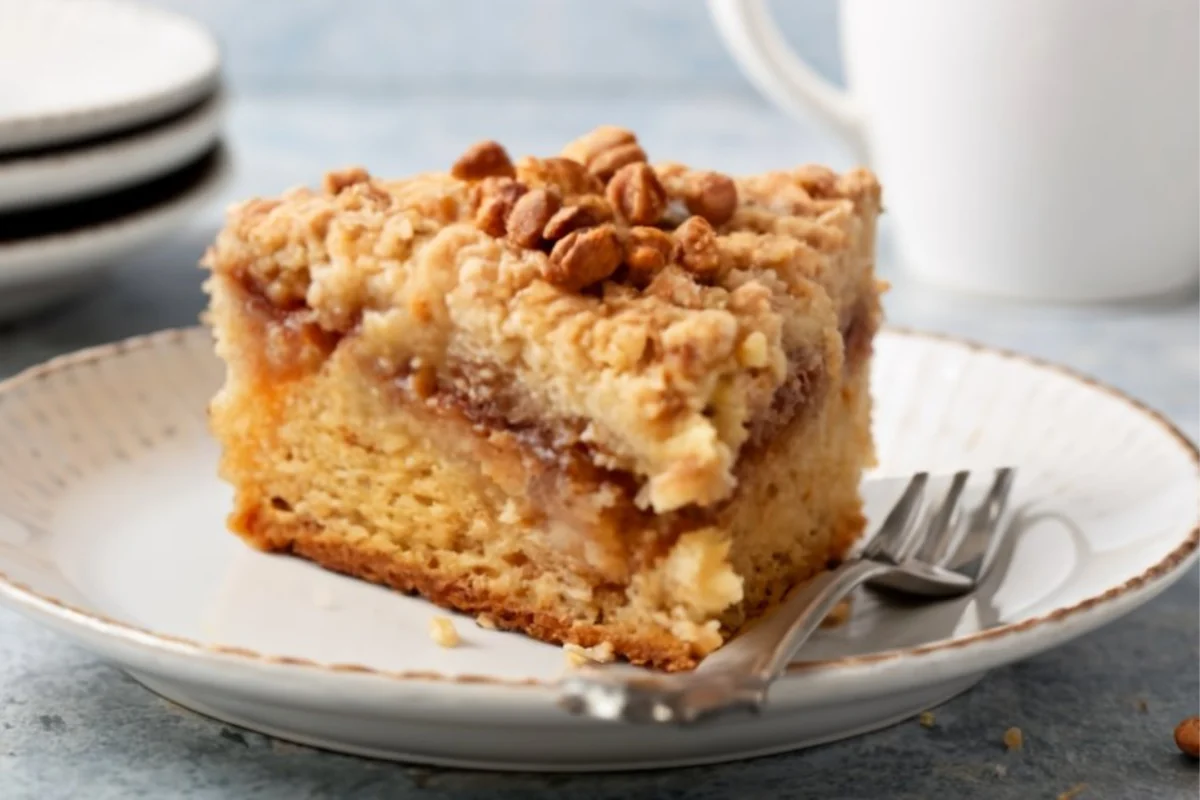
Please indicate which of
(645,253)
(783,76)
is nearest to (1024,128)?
(783,76)

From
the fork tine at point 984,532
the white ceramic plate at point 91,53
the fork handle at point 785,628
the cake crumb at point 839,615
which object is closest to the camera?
the fork handle at point 785,628

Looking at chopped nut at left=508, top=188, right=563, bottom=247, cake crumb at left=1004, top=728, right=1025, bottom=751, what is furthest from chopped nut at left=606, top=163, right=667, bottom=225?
cake crumb at left=1004, top=728, right=1025, bottom=751

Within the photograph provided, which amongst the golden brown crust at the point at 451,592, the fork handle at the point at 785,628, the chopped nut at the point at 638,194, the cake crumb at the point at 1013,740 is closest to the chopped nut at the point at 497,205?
the chopped nut at the point at 638,194

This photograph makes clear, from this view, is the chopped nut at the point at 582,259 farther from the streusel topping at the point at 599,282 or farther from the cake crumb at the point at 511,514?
the cake crumb at the point at 511,514

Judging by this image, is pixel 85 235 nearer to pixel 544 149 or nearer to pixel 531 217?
pixel 531 217

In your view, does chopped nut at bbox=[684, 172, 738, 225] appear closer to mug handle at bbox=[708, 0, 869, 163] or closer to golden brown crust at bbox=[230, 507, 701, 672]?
golden brown crust at bbox=[230, 507, 701, 672]

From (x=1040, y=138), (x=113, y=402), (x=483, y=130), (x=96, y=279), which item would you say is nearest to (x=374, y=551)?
(x=113, y=402)
